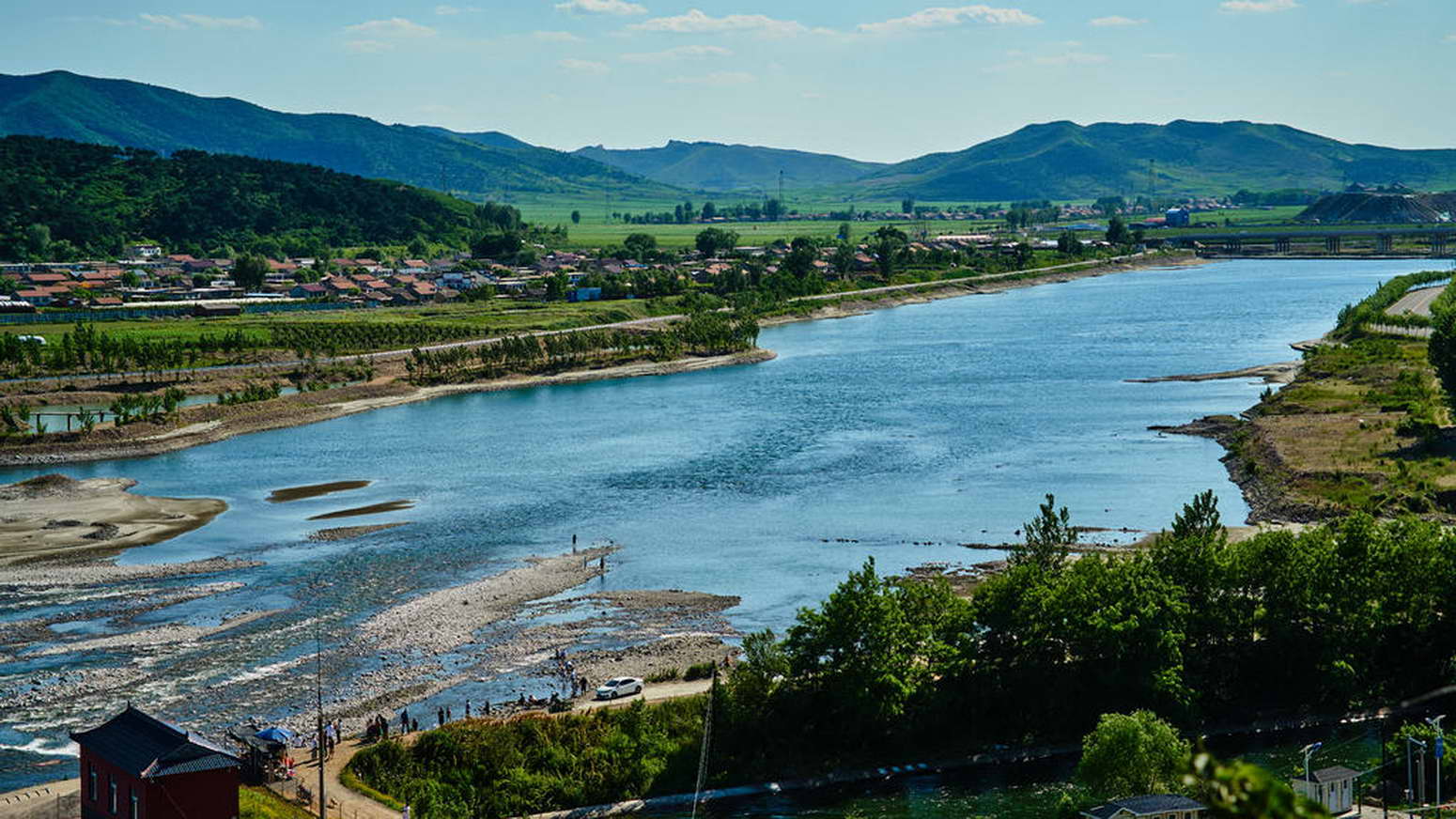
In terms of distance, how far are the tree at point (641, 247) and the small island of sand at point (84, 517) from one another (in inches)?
3493

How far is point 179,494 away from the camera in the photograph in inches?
1885

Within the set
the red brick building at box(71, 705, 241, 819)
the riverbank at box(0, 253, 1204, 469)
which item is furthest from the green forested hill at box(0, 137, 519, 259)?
the red brick building at box(71, 705, 241, 819)

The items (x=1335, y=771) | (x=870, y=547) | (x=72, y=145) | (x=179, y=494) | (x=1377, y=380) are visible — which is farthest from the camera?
(x=72, y=145)

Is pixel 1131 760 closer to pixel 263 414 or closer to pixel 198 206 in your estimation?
pixel 263 414

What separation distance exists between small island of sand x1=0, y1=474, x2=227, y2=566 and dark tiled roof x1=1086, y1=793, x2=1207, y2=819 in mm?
29543

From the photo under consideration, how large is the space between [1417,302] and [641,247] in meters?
70.5

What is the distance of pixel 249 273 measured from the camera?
352 feet

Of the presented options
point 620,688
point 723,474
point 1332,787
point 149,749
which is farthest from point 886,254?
point 149,749

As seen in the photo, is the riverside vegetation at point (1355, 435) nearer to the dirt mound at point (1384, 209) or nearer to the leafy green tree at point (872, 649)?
the leafy green tree at point (872, 649)

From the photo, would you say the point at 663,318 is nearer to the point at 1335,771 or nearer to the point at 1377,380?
the point at 1377,380

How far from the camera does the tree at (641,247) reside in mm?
136250

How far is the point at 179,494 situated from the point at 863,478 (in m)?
21.9

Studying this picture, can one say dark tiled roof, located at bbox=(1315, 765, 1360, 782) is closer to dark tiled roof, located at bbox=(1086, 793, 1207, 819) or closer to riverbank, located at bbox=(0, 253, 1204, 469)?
dark tiled roof, located at bbox=(1086, 793, 1207, 819)

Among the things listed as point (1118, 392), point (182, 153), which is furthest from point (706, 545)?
point (182, 153)
